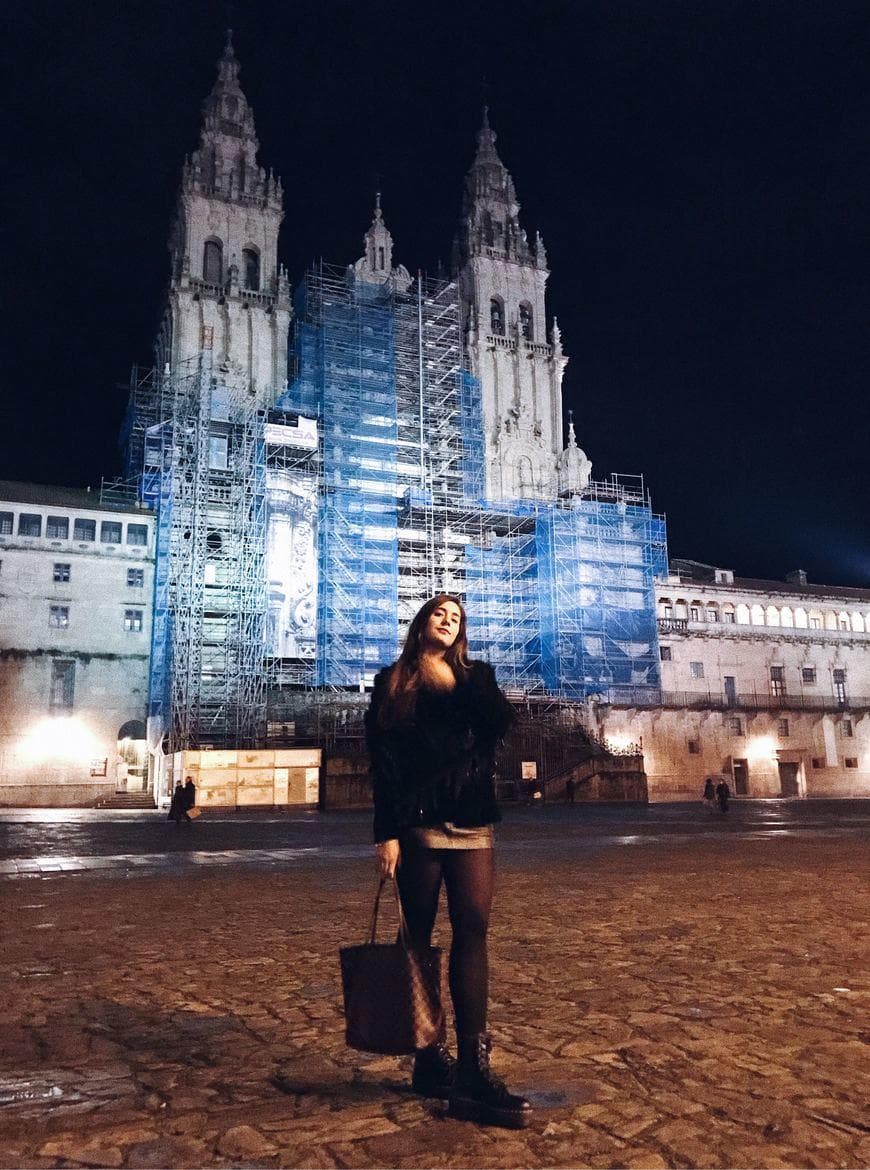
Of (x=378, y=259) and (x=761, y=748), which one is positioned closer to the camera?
(x=761, y=748)

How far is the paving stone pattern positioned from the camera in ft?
10.6

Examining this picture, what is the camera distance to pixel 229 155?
6091cm

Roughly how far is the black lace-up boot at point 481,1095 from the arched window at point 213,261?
59.4m

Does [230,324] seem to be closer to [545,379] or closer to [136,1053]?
[545,379]

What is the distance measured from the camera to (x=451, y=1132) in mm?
3354

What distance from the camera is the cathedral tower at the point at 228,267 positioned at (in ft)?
183

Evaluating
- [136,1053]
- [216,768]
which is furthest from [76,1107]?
[216,768]

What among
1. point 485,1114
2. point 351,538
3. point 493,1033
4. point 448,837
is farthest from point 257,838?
point 351,538

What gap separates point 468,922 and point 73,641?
47530mm

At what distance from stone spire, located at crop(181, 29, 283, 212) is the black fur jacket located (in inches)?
2441

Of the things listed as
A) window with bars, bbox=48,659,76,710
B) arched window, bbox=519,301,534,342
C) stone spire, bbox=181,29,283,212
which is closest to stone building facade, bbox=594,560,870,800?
arched window, bbox=519,301,534,342

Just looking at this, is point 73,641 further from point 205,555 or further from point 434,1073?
point 434,1073

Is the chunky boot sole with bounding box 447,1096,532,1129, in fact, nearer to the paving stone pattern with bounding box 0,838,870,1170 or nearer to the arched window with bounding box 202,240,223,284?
the paving stone pattern with bounding box 0,838,870,1170

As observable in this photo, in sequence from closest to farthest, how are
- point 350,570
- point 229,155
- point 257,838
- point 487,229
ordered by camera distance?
point 257,838 < point 350,570 < point 229,155 < point 487,229
